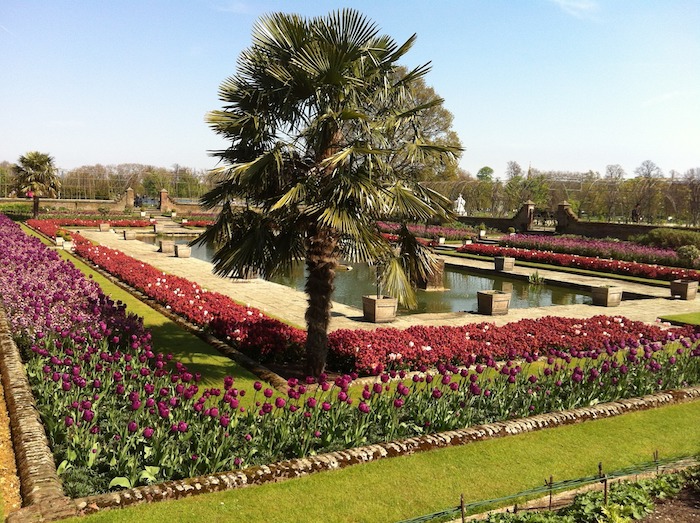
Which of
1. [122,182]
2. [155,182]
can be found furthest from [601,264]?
[155,182]

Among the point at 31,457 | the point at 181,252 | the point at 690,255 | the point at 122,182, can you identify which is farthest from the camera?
the point at 122,182

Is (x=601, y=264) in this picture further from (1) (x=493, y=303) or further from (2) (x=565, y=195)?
(2) (x=565, y=195)

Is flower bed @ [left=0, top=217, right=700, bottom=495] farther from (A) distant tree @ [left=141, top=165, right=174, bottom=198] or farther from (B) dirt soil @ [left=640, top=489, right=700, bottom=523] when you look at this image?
(A) distant tree @ [left=141, top=165, right=174, bottom=198]

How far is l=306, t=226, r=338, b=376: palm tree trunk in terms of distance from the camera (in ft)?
25.2

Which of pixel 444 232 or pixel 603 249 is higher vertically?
pixel 444 232

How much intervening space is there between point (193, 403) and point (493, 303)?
9789 millimetres

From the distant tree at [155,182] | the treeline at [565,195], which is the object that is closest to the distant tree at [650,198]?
the treeline at [565,195]

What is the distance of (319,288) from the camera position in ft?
26.0

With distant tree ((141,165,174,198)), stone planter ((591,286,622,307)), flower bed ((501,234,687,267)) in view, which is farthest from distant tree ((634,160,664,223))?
distant tree ((141,165,174,198))

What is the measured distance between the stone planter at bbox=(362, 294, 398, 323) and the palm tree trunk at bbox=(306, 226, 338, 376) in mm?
4470

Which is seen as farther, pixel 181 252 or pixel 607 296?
pixel 181 252

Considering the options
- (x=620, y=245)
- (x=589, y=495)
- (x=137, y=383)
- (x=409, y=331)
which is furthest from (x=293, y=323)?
(x=620, y=245)

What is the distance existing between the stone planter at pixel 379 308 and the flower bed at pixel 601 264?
42.5 ft

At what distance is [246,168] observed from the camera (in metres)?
6.95
